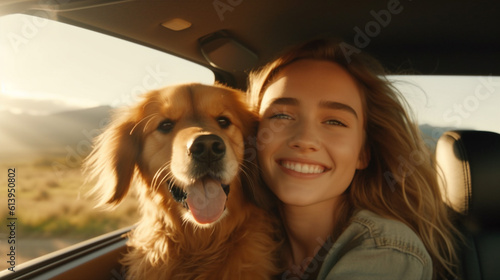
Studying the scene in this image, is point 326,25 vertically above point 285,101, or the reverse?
point 326,25

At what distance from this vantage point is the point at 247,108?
2.46m

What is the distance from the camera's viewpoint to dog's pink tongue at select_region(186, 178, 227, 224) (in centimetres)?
197

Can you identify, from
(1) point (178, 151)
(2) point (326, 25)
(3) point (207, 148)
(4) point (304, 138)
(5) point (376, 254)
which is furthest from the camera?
(2) point (326, 25)

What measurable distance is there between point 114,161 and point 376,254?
155cm

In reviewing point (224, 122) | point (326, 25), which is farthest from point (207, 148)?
point (326, 25)

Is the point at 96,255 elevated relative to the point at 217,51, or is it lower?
lower

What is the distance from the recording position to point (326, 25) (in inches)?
99.3

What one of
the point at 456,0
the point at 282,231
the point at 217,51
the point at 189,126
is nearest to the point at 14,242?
the point at 189,126

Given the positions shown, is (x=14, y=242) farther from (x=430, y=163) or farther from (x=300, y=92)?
(x=430, y=163)

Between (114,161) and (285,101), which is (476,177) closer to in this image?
(285,101)

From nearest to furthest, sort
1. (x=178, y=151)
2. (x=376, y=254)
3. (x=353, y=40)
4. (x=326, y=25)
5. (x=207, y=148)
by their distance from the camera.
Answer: (x=376, y=254)
(x=207, y=148)
(x=178, y=151)
(x=326, y=25)
(x=353, y=40)

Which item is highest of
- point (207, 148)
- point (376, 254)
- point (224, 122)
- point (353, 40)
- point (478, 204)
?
point (353, 40)

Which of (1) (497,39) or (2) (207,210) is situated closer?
(2) (207,210)

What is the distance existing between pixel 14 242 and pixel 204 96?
1.22m
